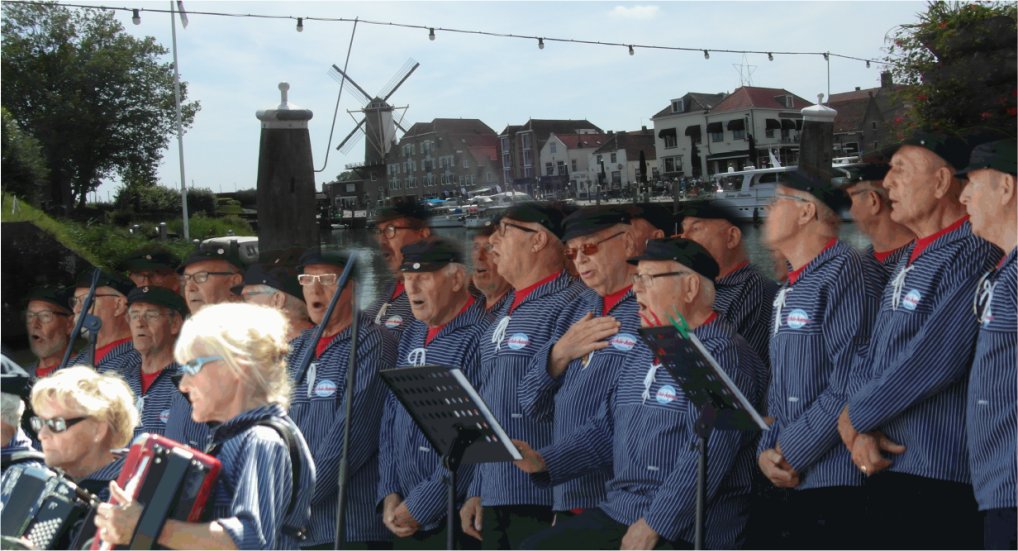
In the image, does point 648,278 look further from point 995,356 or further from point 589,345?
point 995,356

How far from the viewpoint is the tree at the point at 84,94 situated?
20.6ft

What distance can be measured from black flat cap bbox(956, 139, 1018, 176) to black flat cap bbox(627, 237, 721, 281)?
3.02 ft

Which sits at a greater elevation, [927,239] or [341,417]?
[927,239]

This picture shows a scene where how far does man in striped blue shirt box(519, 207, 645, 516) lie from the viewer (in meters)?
4.22

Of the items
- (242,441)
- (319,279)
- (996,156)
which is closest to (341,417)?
(319,279)

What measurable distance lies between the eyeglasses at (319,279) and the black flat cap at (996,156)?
9.34 ft

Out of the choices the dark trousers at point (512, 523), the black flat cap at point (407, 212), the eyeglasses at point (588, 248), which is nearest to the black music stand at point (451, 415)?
the dark trousers at point (512, 523)

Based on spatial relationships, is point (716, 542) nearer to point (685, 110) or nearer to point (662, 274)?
point (662, 274)

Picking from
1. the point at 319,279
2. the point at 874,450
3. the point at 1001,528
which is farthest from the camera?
the point at 319,279

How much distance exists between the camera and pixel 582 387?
4.28 metres

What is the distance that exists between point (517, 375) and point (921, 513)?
5.34 ft

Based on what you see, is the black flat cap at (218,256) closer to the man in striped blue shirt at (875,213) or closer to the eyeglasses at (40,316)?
the eyeglasses at (40,316)

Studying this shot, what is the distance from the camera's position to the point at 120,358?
6.21m

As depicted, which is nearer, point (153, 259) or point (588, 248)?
point (588, 248)
